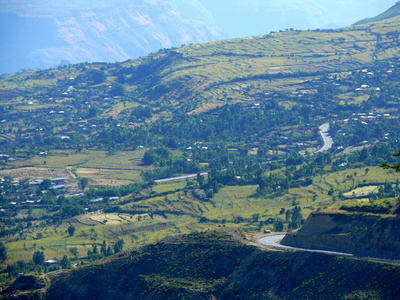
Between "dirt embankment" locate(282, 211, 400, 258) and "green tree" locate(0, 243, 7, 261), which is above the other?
"green tree" locate(0, 243, 7, 261)

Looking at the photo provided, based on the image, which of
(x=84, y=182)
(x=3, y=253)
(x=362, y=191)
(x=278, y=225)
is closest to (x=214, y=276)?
(x=278, y=225)

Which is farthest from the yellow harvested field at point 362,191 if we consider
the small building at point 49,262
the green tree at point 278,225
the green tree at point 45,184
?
the green tree at point 45,184

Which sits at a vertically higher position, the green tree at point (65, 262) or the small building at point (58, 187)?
the small building at point (58, 187)

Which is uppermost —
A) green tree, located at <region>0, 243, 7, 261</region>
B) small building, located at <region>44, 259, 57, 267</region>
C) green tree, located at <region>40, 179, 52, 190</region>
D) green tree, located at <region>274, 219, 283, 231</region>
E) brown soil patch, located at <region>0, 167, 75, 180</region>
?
brown soil patch, located at <region>0, 167, 75, 180</region>

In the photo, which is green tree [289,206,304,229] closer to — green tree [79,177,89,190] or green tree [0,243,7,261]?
green tree [0,243,7,261]

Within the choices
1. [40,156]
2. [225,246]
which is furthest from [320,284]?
[40,156]

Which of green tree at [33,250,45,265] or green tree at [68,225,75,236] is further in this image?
green tree at [68,225,75,236]

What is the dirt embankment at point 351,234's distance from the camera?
71.1 metres

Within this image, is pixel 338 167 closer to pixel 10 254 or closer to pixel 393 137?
pixel 393 137

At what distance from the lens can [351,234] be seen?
244 feet

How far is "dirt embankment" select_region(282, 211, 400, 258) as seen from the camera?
71.1 meters

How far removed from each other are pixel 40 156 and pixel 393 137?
293ft

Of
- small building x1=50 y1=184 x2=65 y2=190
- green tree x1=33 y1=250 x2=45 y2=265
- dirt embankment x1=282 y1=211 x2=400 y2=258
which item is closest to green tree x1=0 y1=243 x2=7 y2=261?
green tree x1=33 y1=250 x2=45 y2=265

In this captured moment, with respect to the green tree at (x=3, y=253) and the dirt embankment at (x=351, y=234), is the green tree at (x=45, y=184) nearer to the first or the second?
the green tree at (x=3, y=253)
